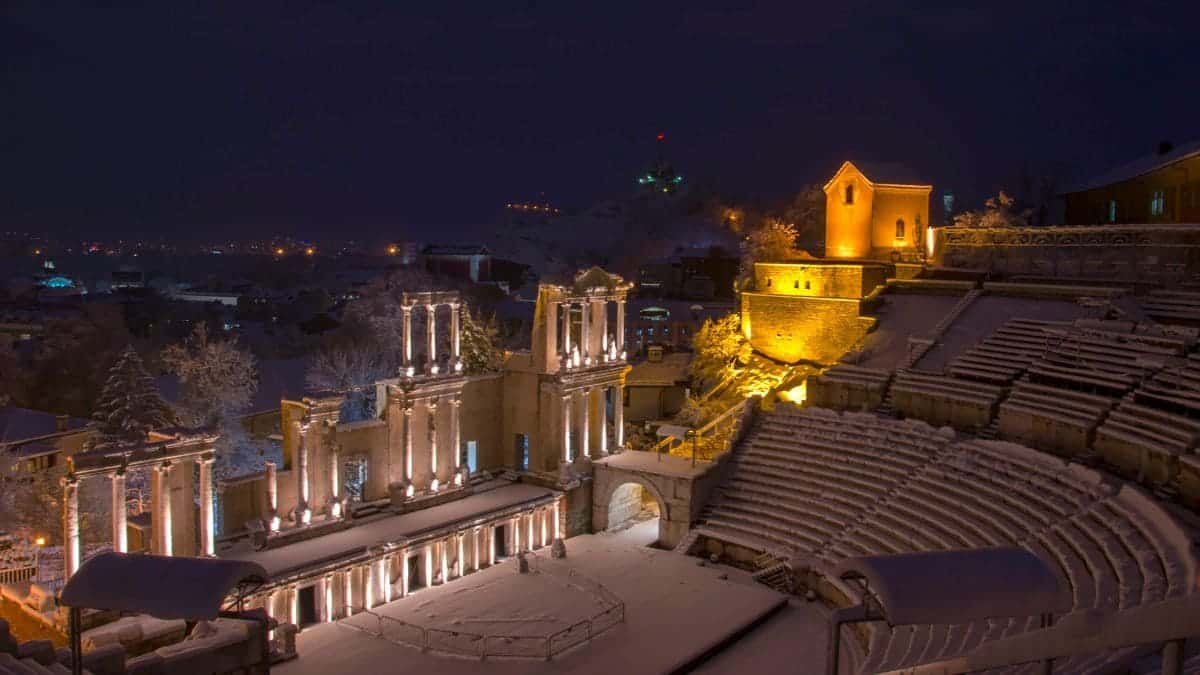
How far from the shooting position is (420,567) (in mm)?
22953

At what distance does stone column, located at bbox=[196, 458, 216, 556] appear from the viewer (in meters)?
19.4

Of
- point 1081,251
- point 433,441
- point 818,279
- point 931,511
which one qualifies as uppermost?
point 1081,251

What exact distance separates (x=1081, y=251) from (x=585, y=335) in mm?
17880

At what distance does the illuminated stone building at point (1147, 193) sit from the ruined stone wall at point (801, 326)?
13.7 m

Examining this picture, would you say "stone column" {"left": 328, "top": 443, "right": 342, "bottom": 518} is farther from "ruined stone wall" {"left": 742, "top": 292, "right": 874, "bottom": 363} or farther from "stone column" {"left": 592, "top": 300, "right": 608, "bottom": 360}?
"ruined stone wall" {"left": 742, "top": 292, "right": 874, "bottom": 363}

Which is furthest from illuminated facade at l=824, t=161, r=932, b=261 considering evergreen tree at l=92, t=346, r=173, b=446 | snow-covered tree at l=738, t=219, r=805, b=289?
evergreen tree at l=92, t=346, r=173, b=446

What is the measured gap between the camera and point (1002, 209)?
45.1m

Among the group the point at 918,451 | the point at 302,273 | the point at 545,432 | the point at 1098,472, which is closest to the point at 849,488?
the point at 918,451

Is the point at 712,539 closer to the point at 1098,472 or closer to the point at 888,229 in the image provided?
the point at 1098,472

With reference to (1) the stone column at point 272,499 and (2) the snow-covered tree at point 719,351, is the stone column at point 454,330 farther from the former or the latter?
(2) the snow-covered tree at point 719,351

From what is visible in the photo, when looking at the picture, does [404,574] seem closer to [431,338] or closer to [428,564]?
[428,564]

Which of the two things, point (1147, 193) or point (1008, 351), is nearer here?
point (1008, 351)

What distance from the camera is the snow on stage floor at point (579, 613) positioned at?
18250 millimetres

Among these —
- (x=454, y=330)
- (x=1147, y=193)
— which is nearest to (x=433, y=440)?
(x=454, y=330)
